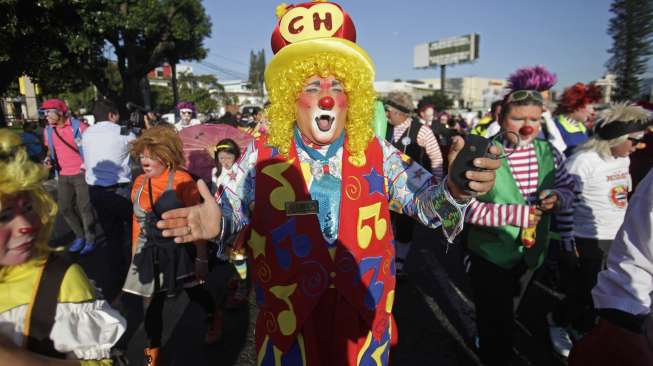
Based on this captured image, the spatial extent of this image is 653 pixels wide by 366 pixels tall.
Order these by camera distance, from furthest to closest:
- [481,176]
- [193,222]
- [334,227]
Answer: [334,227]
[193,222]
[481,176]

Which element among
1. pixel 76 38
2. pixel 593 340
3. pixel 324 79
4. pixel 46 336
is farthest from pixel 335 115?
pixel 76 38

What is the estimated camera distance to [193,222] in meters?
1.45

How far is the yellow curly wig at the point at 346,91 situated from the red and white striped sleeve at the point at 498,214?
0.85 meters

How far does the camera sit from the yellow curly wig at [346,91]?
1793mm

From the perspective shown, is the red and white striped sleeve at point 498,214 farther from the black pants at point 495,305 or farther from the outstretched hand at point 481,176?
the outstretched hand at point 481,176

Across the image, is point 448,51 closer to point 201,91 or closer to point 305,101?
point 201,91

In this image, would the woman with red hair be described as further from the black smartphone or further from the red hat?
the red hat

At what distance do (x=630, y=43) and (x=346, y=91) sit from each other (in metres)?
10.0

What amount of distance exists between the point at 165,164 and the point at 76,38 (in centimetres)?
1383

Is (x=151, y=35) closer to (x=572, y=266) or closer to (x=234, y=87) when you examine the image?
(x=572, y=266)

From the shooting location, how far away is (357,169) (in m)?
1.73

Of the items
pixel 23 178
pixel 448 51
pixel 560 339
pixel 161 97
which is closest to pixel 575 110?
pixel 560 339

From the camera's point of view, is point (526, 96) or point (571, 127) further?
point (571, 127)

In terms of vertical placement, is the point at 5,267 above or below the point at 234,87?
below
